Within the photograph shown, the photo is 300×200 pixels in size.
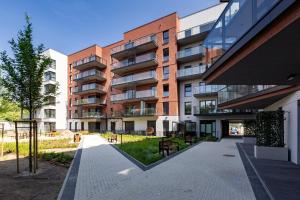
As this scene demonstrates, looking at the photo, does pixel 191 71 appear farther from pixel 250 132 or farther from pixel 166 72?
pixel 250 132

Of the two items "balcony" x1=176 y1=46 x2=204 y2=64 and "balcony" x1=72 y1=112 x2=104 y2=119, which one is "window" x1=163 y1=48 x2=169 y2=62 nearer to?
"balcony" x1=176 y1=46 x2=204 y2=64

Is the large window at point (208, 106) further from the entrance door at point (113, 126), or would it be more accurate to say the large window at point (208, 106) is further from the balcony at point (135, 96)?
the entrance door at point (113, 126)

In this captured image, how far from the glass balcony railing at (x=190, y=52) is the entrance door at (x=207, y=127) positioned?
9397 millimetres

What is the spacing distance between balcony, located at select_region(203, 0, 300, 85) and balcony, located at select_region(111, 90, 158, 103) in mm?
24077

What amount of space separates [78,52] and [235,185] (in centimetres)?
4605

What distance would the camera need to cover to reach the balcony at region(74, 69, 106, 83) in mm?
39500

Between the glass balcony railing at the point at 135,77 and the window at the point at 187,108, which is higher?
the glass balcony railing at the point at 135,77

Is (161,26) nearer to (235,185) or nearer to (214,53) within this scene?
(214,53)

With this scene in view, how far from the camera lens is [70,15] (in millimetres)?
13477

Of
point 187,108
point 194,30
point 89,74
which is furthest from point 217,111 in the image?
Answer: point 89,74

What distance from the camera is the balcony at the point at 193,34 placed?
1075 inches

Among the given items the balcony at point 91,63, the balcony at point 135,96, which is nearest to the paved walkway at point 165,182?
the balcony at point 135,96

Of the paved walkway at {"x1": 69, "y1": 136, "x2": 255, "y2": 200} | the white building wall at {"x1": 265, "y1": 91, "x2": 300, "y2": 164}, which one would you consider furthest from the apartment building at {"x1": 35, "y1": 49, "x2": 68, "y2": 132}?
the white building wall at {"x1": 265, "y1": 91, "x2": 300, "y2": 164}

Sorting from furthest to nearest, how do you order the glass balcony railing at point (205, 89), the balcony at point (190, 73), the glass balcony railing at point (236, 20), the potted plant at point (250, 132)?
the balcony at point (190, 73) → the glass balcony railing at point (205, 89) → the potted plant at point (250, 132) → the glass balcony railing at point (236, 20)
